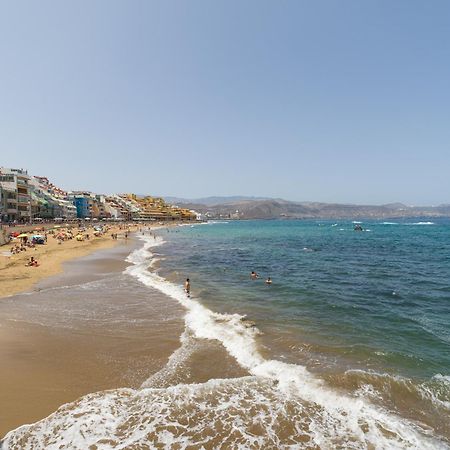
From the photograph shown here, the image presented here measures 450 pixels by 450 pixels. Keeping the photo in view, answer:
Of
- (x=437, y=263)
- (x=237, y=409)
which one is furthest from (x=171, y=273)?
(x=437, y=263)

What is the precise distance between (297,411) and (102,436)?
463 cm

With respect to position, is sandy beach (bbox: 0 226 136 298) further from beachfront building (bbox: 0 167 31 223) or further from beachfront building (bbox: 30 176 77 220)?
beachfront building (bbox: 30 176 77 220)

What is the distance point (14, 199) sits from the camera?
243 ft

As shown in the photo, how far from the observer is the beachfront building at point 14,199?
7012 centimetres

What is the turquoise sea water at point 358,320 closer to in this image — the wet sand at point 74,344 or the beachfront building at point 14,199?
the wet sand at point 74,344

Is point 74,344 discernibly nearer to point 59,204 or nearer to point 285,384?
point 285,384

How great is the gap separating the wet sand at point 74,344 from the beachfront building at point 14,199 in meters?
62.5

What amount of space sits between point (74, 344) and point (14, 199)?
76403 millimetres

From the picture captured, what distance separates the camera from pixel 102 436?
23.0ft

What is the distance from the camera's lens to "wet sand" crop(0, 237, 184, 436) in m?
8.62

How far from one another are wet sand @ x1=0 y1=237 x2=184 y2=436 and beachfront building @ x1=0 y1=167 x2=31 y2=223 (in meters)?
62.5

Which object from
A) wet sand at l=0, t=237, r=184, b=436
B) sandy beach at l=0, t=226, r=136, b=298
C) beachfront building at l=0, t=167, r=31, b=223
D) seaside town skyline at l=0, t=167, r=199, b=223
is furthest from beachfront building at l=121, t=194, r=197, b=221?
wet sand at l=0, t=237, r=184, b=436

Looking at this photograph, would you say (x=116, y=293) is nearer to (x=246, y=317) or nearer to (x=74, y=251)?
(x=246, y=317)

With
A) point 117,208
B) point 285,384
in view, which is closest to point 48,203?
point 117,208
